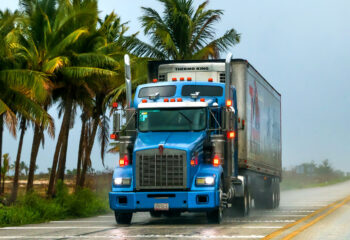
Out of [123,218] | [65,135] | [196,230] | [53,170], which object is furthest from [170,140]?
[53,170]

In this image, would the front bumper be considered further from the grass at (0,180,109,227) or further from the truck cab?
the grass at (0,180,109,227)

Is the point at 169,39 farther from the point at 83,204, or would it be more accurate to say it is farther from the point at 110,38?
the point at 83,204

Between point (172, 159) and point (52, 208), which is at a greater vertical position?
point (172, 159)

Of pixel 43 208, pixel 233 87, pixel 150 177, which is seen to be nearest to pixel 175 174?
pixel 150 177

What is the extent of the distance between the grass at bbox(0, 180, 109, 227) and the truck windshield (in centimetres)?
475

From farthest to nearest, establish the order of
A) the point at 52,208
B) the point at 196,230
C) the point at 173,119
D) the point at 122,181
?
the point at 52,208
the point at 173,119
the point at 122,181
the point at 196,230

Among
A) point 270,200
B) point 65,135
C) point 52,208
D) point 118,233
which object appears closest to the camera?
point 118,233

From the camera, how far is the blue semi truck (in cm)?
1742

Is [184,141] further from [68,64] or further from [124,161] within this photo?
[68,64]

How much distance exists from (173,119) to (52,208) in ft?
21.1

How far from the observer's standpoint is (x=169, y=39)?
34875 mm

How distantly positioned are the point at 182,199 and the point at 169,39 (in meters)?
18.5

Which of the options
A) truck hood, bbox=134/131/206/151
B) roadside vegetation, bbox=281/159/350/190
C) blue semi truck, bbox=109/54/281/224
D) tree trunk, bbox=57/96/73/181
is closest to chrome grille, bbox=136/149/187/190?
blue semi truck, bbox=109/54/281/224

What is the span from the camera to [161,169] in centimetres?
1748
